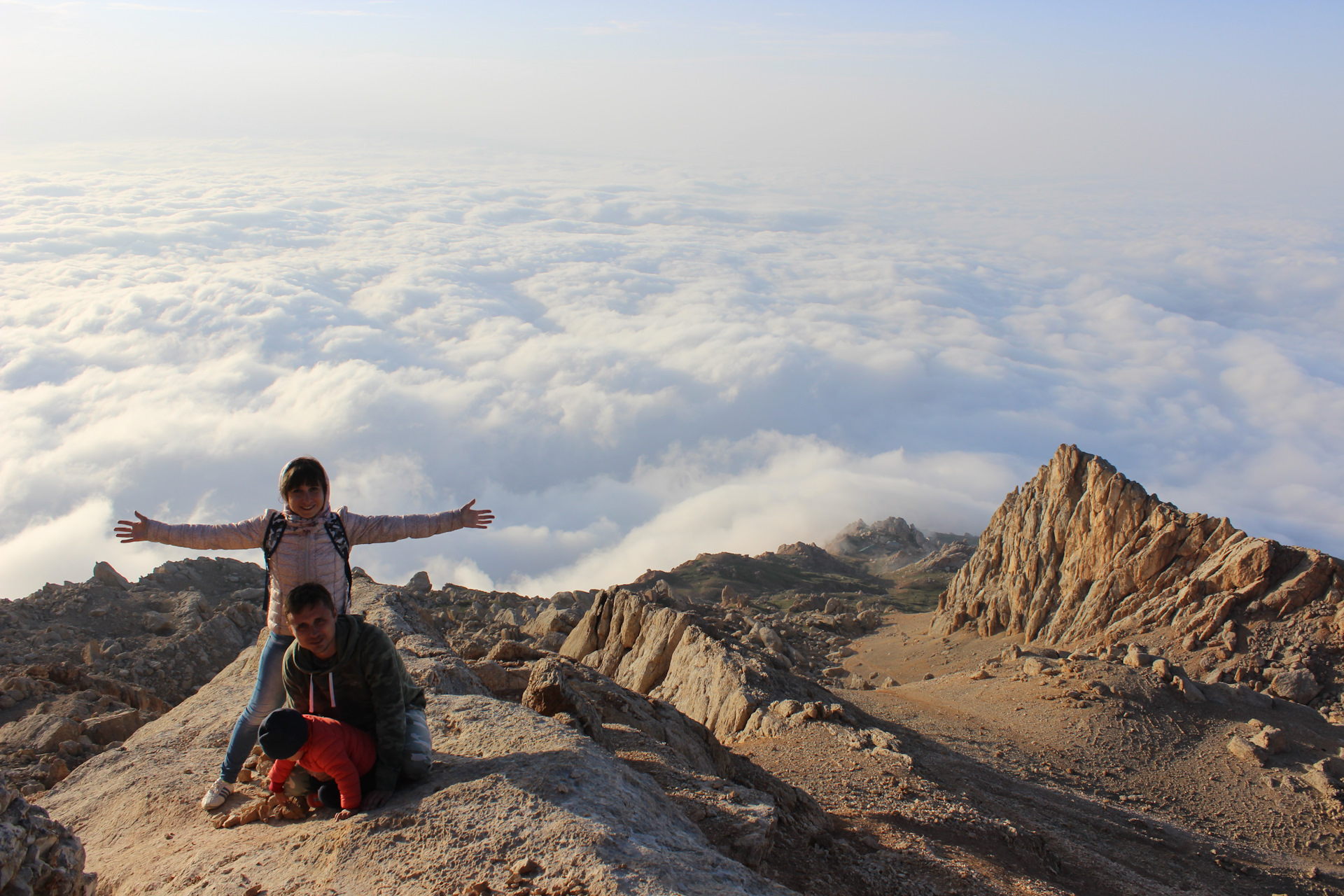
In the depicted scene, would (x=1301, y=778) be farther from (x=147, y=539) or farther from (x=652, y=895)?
(x=147, y=539)

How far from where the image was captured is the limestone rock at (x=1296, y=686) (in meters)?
18.1

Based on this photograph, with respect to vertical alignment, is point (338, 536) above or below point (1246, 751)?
above

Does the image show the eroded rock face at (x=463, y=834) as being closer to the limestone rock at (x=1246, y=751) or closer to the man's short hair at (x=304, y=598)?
the man's short hair at (x=304, y=598)

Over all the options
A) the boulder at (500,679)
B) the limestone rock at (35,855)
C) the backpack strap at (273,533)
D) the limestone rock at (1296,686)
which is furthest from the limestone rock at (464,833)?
the limestone rock at (1296,686)

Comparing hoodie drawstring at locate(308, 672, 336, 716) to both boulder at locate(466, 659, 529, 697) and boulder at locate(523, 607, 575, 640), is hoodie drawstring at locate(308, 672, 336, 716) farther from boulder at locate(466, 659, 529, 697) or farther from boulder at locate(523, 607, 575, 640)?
boulder at locate(523, 607, 575, 640)

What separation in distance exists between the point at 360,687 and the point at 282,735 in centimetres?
59

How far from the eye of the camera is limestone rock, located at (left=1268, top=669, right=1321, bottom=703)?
18.1 metres

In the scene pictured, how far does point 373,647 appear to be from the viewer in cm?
565

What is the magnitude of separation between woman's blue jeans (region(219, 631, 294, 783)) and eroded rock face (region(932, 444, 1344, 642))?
21.7 metres

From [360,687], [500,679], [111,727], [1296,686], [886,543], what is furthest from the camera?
[886,543]

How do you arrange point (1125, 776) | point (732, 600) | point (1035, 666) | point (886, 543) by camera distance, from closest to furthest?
point (1125, 776) → point (1035, 666) → point (732, 600) → point (886, 543)

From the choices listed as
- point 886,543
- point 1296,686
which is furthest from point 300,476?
point 886,543

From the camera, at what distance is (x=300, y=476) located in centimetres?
595

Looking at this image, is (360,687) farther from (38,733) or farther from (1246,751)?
(1246,751)
